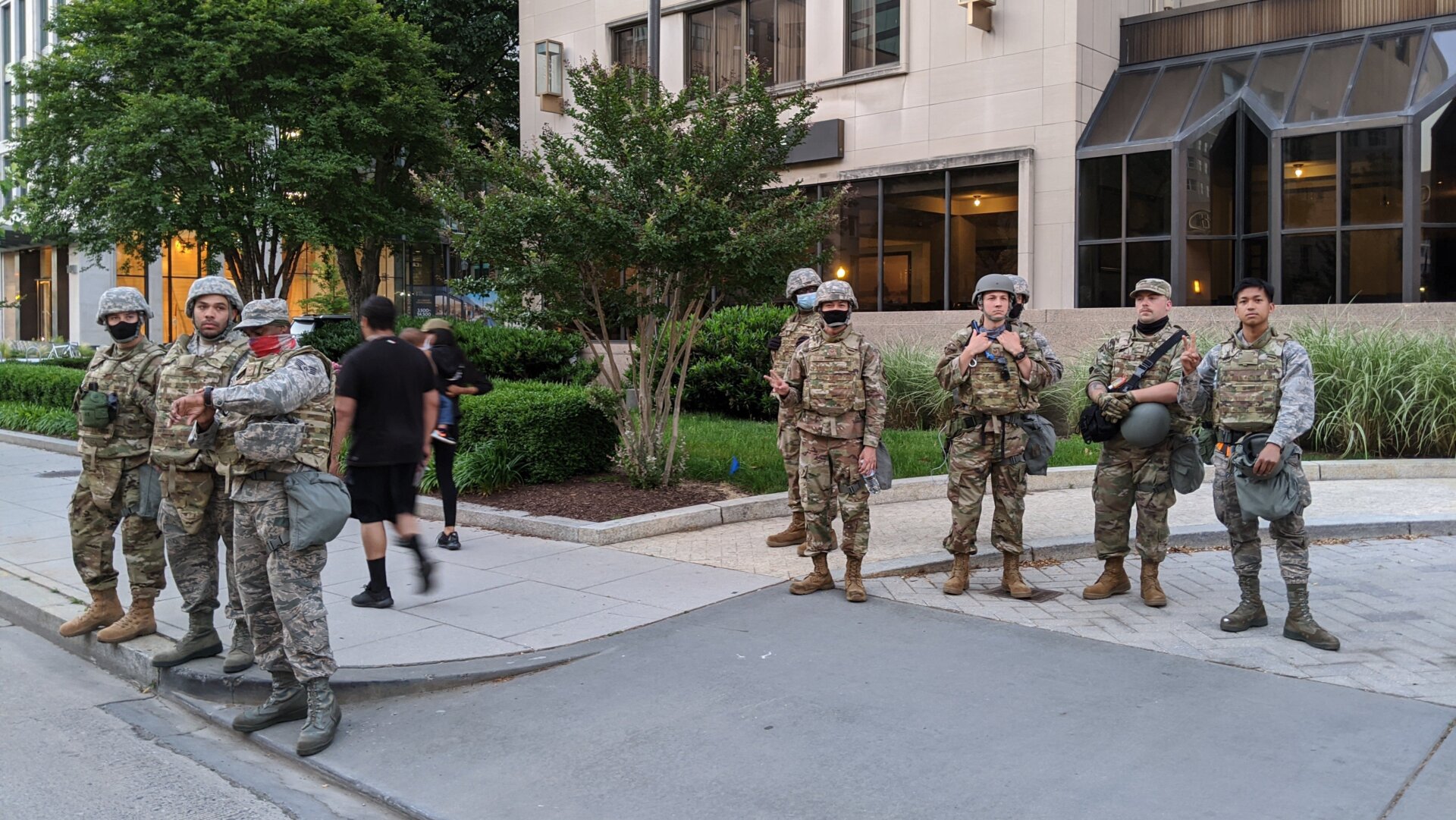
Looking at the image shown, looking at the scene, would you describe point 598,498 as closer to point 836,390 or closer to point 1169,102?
point 836,390

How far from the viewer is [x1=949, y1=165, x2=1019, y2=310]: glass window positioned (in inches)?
695

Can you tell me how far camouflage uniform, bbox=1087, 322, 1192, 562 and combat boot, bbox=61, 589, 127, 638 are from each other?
600 cm

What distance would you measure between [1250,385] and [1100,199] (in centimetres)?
1172

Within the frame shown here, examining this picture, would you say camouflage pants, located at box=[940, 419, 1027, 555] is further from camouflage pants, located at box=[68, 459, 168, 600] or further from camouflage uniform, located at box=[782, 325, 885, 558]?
camouflage pants, located at box=[68, 459, 168, 600]

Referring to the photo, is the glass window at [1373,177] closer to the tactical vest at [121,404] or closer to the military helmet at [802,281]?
the military helmet at [802,281]

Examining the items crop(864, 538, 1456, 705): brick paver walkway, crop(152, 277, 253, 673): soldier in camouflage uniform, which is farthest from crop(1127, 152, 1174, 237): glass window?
crop(152, 277, 253, 673): soldier in camouflage uniform

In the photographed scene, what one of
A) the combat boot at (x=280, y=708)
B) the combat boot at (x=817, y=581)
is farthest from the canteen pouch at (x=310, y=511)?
the combat boot at (x=817, y=581)

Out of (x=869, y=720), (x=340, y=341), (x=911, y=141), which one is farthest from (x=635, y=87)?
(x=340, y=341)

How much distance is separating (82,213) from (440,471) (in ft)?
51.9

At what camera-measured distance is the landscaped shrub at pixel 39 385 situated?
56.7ft

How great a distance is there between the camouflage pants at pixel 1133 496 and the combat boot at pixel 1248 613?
62 centimetres

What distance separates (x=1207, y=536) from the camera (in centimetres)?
848

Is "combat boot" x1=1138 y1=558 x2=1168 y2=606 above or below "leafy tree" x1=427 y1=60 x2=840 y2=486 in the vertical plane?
below

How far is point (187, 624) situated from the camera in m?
6.50
